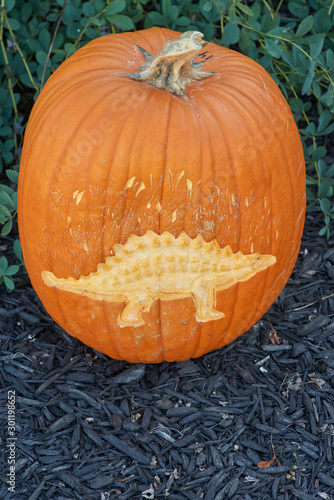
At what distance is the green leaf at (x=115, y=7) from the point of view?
2.31 meters

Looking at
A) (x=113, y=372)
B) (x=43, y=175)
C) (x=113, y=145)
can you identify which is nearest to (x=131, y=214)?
(x=113, y=145)

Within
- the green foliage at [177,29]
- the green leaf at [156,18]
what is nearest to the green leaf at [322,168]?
the green foliage at [177,29]

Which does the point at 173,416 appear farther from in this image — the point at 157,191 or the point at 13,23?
the point at 13,23

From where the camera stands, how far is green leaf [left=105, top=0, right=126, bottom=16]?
2.31 m

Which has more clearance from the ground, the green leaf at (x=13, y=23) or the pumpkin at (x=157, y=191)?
the green leaf at (x=13, y=23)

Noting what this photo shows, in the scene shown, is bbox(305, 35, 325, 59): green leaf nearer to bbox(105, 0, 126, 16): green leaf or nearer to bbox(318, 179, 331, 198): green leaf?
bbox(318, 179, 331, 198): green leaf

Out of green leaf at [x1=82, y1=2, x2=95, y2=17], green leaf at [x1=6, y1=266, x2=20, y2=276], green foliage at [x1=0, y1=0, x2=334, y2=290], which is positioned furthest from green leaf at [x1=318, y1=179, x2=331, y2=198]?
green leaf at [x1=6, y1=266, x2=20, y2=276]

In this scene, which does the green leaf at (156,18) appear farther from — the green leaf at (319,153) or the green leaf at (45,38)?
the green leaf at (319,153)

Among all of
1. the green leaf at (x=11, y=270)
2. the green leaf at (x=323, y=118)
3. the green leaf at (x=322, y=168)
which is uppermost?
the green leaf at (x=323, y=118)

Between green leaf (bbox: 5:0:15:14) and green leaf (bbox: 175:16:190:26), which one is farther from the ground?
green leaf (bbox: 5:0:15:14)

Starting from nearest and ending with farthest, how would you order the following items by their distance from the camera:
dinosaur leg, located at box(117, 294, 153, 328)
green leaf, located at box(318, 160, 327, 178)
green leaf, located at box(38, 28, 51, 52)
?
dinosaur leg, located at box(117, 294, 153, 328)
green leaf, located at box(318, 160, 327, 178)
green leaf, located at box(38, 28, 51, 52)

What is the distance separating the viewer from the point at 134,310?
174 cm

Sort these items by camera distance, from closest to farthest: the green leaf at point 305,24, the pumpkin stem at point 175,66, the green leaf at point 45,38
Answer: the pumpkin stem at point 175,66 → the green leaf at point 305,24 → the green leaf at point 45,38

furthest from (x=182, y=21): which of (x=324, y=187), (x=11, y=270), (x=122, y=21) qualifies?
(x=11, y=270)
